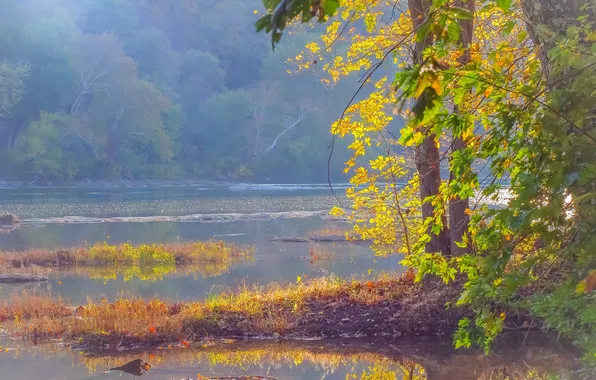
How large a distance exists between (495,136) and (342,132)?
23.2 feet

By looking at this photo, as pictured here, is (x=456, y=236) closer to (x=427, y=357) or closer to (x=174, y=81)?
(x=427, y=357)

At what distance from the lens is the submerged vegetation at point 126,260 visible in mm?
20609

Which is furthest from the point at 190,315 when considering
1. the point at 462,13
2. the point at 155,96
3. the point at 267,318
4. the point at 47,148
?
the point at 155,96

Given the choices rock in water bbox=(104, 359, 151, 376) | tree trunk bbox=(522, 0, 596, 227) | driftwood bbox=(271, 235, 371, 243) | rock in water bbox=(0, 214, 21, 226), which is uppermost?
tree trunk bbox=(522, 0, 596, 227)

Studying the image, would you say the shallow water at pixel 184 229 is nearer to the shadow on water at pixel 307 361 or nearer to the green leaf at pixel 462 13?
the shadow on water at pixel 307 361

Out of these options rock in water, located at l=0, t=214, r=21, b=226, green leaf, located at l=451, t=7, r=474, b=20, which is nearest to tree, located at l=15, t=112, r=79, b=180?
rock in water, located at l=0, t=214, r=21, b=226

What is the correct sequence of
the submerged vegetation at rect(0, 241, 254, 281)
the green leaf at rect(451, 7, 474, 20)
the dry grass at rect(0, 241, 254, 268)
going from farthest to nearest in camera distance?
the dry grass at rect(0, 241, 254, 268) < the submerged vegetation at rect(0, 241, 254, 281) < the green leaf at rect(451, 7, 474, 20)

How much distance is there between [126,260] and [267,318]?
11.2 meters

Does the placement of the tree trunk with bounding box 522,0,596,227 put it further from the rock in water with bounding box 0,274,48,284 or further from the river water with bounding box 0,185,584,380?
the rock in water with bounding box 0,274,48,284

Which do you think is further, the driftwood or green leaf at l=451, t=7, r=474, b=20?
the driftwood

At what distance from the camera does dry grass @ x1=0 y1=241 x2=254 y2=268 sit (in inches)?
859

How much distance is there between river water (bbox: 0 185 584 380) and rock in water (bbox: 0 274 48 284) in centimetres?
41

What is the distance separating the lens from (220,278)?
19.2 m

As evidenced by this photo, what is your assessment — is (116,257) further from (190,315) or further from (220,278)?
(190,315)
